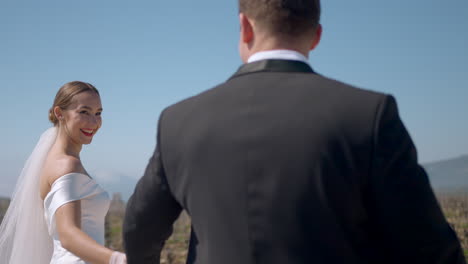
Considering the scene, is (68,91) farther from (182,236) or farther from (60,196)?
(182,236)

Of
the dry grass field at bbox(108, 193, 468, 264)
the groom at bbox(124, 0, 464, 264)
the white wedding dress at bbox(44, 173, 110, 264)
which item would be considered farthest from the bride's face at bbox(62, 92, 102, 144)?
the dry grass field at bbox(108, 193, 468, 264)

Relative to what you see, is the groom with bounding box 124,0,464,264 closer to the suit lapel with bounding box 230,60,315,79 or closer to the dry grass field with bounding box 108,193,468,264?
the suit lapel with bounding box 230,60,315,79

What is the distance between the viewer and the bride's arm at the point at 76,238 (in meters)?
3.68

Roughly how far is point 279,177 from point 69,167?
2.84 metres

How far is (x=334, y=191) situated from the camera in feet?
6.01

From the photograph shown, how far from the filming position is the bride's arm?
368 centimetres

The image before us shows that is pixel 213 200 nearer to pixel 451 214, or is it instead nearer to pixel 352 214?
pixel 352 214

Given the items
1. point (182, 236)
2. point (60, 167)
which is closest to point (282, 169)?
point (60, 167)

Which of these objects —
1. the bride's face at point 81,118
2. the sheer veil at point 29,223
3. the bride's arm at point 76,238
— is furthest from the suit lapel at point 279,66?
the sheer veil at point 29,223

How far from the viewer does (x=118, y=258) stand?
10.5ft

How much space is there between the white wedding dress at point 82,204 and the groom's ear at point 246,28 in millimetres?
2524

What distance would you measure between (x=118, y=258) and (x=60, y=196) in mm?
1161

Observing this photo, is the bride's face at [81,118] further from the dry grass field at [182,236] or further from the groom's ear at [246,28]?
the dry grass field at [182,236]

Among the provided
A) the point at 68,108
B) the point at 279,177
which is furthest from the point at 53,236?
the point at 279,177
